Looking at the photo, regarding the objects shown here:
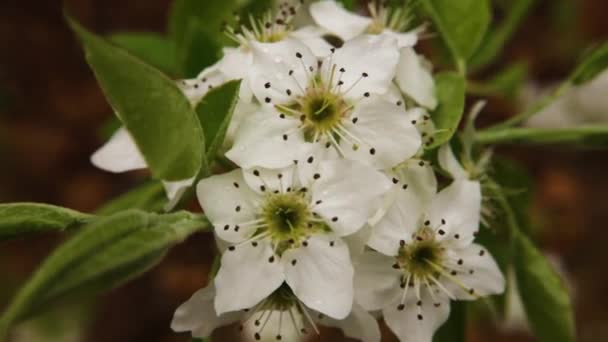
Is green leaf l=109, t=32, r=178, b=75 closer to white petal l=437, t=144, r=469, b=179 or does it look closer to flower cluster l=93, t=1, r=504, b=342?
flower cluster l=93, t=1, r=504, b=342

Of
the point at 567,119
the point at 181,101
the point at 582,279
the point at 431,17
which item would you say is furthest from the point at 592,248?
the point at 181,101

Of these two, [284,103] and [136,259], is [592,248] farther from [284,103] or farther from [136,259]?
[136,259]

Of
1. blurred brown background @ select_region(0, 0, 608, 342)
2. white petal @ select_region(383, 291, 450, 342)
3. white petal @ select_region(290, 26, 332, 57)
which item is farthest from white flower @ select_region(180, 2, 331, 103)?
blurred brown background @ select_region(0, 0, 608, 342)

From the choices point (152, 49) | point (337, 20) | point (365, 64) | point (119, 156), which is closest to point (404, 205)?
point (365, 64)

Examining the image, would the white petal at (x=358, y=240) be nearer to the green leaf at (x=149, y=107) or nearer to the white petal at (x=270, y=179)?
the white petal at (x=270, y=179)

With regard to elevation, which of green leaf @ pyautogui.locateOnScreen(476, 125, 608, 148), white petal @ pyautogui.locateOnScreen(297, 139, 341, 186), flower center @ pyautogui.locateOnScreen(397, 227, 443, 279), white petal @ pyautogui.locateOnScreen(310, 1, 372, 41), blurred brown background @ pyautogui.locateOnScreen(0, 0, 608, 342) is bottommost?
blurred brown background @ pyautogui.locateOnScreen(0, 0, 608, 342)

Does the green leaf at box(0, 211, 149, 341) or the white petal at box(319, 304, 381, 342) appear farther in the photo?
the white petal at box(319, 304, 381, 342)

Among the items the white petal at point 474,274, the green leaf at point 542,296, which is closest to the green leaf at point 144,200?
the white petal at point 474,274
